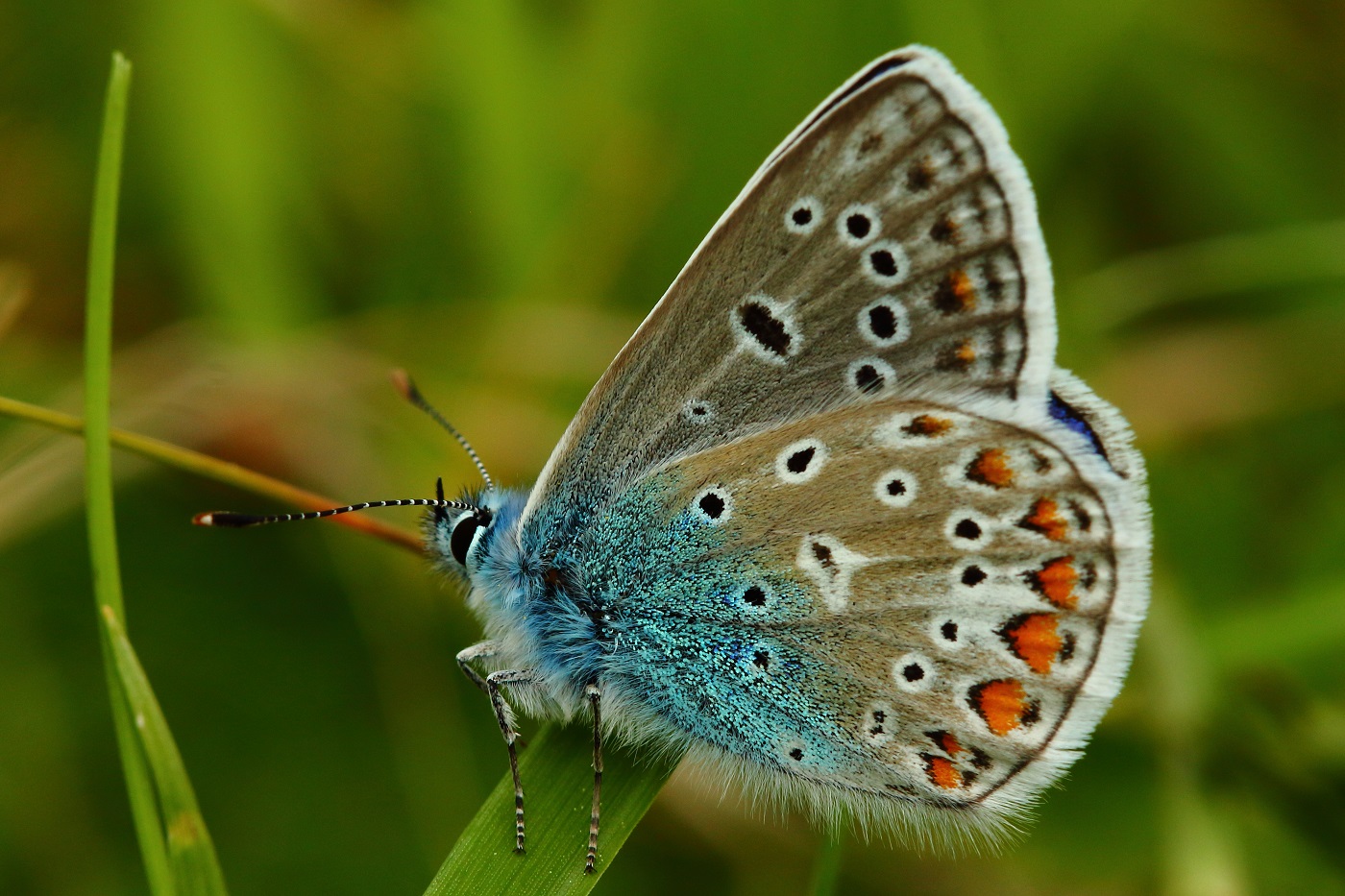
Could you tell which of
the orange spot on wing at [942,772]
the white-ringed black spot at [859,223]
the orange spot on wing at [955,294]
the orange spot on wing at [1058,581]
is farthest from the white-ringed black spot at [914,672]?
the white-ringed black spot at [859,223]

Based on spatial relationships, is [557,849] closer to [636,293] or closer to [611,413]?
[611,413]

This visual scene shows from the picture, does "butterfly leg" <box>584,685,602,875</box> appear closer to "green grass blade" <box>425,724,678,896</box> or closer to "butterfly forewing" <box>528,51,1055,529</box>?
"green grass blade" <box>425,724,678,896</box>

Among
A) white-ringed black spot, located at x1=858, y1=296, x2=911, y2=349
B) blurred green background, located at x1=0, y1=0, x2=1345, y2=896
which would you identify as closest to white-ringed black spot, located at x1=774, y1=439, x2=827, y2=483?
white-ringed black spot, located at x1=858, y1=296, x2=911, y2=349

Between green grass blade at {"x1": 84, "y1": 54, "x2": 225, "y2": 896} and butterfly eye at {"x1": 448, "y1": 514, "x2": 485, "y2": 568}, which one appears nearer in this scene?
green grass blade at {"x1": 84, "y1": 54, "x2": 225, "y2": 896}

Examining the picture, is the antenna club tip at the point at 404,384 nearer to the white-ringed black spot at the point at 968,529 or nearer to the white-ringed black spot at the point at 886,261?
the white-ringed black spot at the point at 886,261

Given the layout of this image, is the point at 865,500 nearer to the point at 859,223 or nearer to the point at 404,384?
the point at 859,223

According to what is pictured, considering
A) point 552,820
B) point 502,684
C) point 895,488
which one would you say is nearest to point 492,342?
point 502,684

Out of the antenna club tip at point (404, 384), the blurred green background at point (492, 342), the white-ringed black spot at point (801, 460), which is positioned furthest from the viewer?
the blurred green background at point (492, 342)
